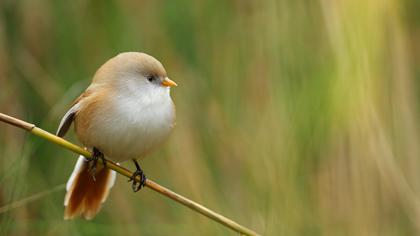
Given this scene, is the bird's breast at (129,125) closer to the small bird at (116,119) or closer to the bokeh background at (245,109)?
the small bird at (116,119)

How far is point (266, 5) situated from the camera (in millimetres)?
2389

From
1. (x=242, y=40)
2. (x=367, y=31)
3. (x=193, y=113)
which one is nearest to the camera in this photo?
(x=367, y=31)

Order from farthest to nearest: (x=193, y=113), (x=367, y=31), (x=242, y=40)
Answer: (x=193, y=113), (x=242, y=40), (x=367, y=31)

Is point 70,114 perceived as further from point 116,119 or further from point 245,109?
point 245,109

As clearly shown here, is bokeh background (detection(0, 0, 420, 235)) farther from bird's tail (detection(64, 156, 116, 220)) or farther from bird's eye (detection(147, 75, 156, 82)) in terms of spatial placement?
bird's eye (detection(147, 75, 156, 82))

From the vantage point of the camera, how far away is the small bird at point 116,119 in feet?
7.41

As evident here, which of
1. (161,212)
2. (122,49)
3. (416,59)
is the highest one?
(416,59)

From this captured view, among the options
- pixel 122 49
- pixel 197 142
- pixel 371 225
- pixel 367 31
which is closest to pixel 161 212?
pixel 197 142

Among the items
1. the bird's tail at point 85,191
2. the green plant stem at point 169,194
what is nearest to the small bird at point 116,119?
the bird's tail at point 85,191

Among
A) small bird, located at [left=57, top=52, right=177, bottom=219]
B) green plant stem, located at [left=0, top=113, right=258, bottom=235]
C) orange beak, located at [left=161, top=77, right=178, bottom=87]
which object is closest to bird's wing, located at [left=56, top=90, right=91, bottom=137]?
small bird, located at [left=57, top=52, right=177, bottom=219]

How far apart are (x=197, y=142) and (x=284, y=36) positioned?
55 centimetres

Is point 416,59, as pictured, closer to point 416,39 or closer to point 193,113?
point 416,39

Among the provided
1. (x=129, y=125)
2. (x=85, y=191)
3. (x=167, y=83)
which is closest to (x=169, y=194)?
(x=129, y=125)

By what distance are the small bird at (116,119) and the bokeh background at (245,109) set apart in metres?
0.13
